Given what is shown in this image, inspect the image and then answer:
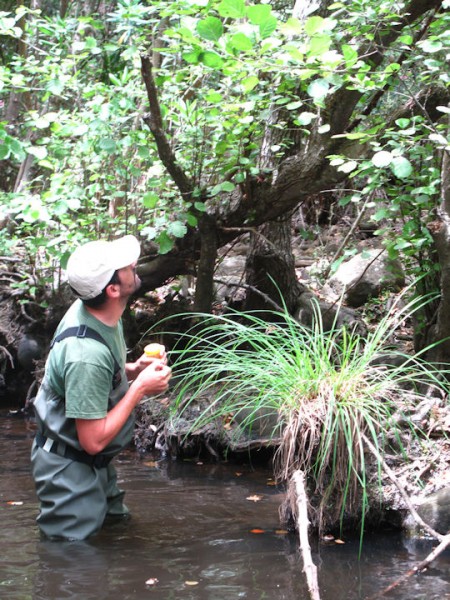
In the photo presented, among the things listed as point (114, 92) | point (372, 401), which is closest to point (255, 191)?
point (114, 92)

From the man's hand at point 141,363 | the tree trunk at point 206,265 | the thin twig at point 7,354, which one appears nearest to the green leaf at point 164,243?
the tree trunk at point 206,265

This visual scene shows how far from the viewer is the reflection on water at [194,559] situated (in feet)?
11.2

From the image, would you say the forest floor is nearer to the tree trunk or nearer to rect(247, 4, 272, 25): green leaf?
the tree trunk

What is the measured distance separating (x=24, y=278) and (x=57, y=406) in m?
4.89

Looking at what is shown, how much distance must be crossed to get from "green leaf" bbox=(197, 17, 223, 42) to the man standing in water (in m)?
1.38

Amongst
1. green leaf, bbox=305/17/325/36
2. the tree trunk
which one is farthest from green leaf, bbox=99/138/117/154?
green leaf, bbox=305/17/325/36

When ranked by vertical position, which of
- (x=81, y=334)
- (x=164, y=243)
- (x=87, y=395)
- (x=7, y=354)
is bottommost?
(x=7, y=354)

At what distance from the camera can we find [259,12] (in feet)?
13.0

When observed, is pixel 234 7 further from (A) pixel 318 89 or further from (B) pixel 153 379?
(B) pixel 153 379

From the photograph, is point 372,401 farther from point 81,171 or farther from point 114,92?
point 81,171

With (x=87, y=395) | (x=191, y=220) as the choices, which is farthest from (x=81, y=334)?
(x=191, y=220)

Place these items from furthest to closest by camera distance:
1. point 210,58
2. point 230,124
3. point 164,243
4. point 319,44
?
point 164,243 < point 230,124 < point 210,58 < point 319,44

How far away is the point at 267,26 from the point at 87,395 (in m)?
2.27

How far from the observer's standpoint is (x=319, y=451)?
12.7 feet
